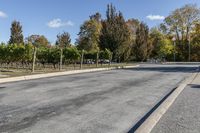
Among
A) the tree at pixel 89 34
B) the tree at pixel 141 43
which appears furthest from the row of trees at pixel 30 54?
the tree at pixel 89 34

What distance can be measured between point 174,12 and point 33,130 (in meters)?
87.0

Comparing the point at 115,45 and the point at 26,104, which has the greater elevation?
the point at 115,45

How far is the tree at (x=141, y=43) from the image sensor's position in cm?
6962

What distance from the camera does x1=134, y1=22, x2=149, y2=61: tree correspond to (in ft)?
228

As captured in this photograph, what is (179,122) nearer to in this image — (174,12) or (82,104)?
(82,104)

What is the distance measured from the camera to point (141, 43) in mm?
69625

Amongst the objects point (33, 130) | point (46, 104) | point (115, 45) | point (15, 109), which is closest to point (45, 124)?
point (33, 130)

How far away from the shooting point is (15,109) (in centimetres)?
838

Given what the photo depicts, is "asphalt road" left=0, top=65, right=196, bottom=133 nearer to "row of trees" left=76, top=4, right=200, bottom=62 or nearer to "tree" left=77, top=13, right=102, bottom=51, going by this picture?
"row of trees" left=76, top=4, right=200, bottom=62

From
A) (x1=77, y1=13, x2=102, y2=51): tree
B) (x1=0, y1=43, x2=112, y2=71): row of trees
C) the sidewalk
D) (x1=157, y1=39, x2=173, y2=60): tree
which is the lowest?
the sidewalk

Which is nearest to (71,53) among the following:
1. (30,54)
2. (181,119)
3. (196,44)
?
(30,54)

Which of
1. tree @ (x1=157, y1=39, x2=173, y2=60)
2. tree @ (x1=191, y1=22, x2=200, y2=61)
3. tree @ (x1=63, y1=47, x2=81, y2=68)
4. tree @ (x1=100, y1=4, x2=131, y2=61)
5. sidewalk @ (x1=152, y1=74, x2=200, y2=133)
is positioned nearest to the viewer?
sidewalk @ (x1=152, y1=74, x2=200, y2=133)

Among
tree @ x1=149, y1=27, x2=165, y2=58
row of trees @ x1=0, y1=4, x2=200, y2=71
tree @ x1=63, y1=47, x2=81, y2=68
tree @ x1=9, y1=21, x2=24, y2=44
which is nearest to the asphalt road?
tree @ x1=63, y1=47, x2=81, y2=68

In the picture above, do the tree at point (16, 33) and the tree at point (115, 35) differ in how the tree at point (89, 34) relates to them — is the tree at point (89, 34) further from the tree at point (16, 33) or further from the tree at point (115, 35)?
the tree at point (115, 35)
